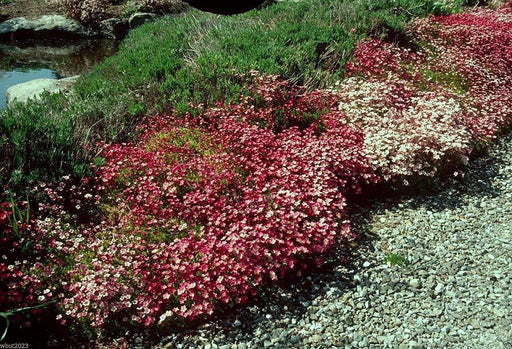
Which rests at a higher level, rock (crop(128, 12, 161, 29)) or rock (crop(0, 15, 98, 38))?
rock (crop(128, 12, 161, 29))

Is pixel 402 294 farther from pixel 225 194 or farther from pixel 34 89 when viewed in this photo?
pixel 34 89

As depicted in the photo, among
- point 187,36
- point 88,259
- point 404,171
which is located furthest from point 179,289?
point 187,36

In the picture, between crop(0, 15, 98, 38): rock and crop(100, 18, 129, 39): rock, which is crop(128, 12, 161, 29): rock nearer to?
crop(100, 18, 129, 39): rock

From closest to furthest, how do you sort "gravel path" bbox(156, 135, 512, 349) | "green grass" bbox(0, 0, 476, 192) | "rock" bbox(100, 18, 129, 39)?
"gravel path" bbox(156, 135, 512, 349) → "green grass" bbox(0, 0, 476, 192) → "rock" bbox(100, 18, 129, 39)

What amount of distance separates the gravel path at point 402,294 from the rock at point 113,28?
42.1 ft

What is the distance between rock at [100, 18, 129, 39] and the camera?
15.7 m

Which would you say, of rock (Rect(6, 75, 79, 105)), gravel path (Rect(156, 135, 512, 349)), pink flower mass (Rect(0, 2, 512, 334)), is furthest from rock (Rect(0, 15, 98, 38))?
gravel path (Rect(156, 135, 512, 349))

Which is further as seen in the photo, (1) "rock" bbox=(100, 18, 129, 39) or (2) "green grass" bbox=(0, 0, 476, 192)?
(1) "rock" bbox=(100, 18, 129, 39)

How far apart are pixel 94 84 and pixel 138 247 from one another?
14.5ft

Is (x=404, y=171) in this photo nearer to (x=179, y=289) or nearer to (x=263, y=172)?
(x=263, y=172)

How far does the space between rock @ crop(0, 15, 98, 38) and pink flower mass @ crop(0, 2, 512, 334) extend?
10849 mm

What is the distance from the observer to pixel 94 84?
25.6ft

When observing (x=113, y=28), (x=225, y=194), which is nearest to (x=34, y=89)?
(x=225, y=194)

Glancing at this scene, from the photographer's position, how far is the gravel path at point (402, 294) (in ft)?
13.6
